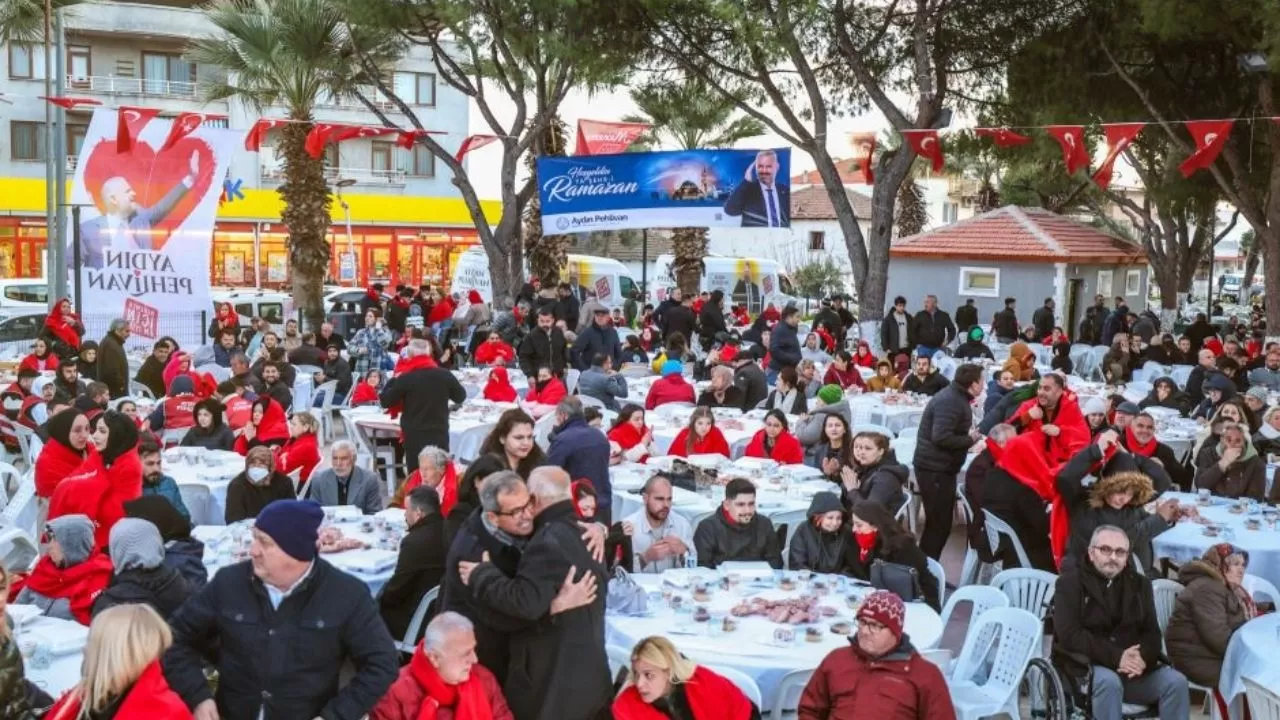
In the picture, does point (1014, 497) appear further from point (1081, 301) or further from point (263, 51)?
point (1081, 301)

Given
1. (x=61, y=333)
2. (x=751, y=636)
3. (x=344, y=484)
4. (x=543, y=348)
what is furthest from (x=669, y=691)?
(x=61, y=333)

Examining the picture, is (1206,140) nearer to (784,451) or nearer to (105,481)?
(784,451)

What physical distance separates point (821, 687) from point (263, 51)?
856 inches

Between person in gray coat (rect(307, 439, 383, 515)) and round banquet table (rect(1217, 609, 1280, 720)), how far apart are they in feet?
17.6

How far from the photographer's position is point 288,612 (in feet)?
14.8

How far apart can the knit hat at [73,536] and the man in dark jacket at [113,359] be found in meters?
8.55

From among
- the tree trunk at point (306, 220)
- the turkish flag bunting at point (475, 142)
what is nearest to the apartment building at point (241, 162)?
the tree trunk at point (306, 220)

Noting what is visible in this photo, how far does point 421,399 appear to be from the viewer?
1107 cm

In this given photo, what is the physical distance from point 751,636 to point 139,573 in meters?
2.71

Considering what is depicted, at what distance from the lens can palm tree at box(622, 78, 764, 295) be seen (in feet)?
78.0

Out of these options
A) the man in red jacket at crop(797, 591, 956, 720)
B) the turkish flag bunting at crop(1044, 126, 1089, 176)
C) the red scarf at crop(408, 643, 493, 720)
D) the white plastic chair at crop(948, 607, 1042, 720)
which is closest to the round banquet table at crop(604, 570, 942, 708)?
the white plastic chair at crop(948, 607, 1042, 720)

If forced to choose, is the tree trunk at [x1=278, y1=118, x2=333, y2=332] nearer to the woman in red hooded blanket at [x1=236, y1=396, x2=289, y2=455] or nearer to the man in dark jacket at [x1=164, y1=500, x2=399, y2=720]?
the woman in red hooded blanket at [x1=236, y1=396, x2=289, y2=455]

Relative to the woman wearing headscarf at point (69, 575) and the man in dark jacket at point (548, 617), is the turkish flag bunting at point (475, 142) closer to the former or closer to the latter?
the woman wearing headscarf at point (69, 575)

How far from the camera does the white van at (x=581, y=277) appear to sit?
3206cm
